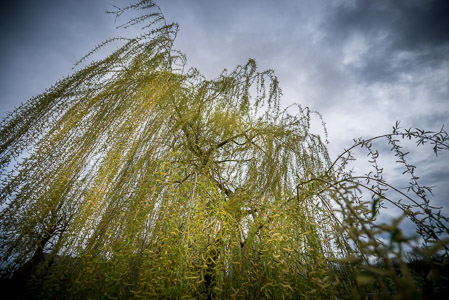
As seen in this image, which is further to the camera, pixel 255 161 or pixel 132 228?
pixel 255 161

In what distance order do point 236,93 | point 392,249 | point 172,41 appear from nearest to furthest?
point 392,249 < point 172,41 < point 236,93

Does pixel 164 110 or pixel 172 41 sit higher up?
pixel 172 41

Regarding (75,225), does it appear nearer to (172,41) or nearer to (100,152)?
(100,152)

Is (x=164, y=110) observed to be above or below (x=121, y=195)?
above

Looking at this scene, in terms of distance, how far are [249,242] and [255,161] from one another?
3.91 ft

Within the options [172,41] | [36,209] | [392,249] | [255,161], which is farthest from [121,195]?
[172,41]

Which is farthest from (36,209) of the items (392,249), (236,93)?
(236,93)

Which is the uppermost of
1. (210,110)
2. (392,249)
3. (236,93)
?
(236,93)

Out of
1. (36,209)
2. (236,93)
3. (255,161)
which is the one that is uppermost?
(236,93)

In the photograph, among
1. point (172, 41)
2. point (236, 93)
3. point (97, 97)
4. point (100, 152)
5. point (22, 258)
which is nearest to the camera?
point (22, 258)

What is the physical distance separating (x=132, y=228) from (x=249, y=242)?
2.49 ft

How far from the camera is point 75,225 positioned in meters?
1.06

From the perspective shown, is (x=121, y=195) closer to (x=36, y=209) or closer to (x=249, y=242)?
(x=36, y=209)

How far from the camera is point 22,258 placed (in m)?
1.17
